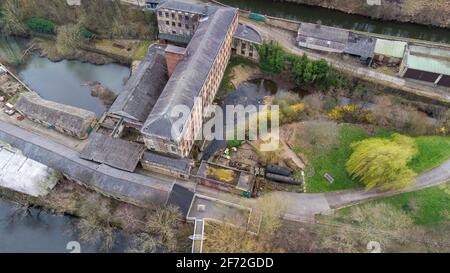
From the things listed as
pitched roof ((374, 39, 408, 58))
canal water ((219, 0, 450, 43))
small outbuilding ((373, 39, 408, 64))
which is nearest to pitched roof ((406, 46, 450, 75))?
pitched roof ((374, 39, 408, 58))

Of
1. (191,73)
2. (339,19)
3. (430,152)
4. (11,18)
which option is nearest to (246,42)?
(191,73)

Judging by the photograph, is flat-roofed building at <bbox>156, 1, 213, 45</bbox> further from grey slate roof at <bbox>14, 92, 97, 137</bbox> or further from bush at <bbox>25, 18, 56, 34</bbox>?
bush at <bbox>25, 18, 56, 34</bbox>

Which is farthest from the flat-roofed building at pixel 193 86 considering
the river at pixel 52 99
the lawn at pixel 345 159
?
the lawn at pixel 345 159

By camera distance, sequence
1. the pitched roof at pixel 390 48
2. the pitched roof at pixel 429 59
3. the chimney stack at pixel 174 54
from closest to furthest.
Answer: the chimney stack at pixel 174 54
the pitched roof at pixel 429 59
the pitched roof at pixel 390 48

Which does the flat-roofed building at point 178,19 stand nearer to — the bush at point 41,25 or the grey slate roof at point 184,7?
the grey slate roof at point 184,7

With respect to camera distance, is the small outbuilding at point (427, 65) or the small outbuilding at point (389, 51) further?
the small outbuilding at point (389, 51)

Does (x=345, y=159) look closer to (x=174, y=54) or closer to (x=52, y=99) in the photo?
(x=174, y=54)
